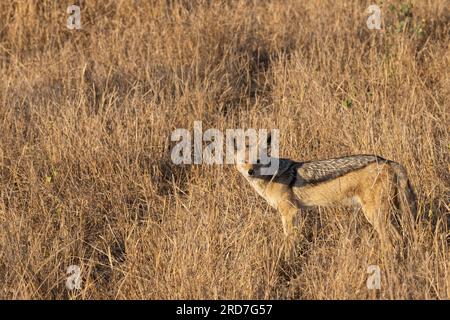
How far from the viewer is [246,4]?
9.91m

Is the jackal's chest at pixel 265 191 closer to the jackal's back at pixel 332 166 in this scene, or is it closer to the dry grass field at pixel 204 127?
the dry grass field at pixel 204 127

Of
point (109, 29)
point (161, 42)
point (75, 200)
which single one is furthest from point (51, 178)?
point (109, 29)

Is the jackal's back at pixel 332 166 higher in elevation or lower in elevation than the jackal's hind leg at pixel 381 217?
higher

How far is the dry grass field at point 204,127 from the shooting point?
5.21m

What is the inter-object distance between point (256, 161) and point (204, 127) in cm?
143

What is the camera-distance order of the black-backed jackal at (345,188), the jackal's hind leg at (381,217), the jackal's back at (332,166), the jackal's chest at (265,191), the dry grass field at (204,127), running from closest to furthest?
the dry grass field at (204,127) → the jackal's hind leg at (381,217) → the black-backed jackal at (345,188) → the jackal's back at (332,166) → the jackal's chest at (265,191)

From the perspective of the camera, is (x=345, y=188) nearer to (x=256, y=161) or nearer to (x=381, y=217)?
(x=381, y=217)

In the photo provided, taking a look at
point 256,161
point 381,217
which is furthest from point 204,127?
point 381,217

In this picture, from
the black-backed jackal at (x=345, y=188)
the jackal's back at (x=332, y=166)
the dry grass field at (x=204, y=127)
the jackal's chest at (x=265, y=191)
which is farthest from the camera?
the jackal's chest at (x=265, y=191)

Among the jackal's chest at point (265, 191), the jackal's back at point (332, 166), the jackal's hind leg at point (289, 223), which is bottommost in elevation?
the jackal's hind leg at point (289, 223)

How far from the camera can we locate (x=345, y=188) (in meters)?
5.81

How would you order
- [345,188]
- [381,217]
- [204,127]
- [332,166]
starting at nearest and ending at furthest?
[381,217]
[345,188]
[332,166]
[204,127]

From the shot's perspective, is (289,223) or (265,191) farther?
(265,191)

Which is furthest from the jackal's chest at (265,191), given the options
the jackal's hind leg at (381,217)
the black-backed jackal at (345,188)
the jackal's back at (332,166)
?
the jackal's hind leg at (381,217)
